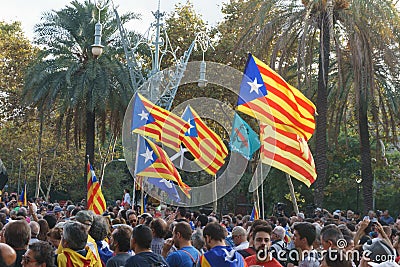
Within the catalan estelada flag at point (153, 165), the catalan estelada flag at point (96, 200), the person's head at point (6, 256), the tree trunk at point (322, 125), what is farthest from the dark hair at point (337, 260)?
Result: the tree trunk at point (322, 125)

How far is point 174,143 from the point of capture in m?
17.6

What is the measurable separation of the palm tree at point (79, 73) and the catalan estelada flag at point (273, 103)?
13.7m

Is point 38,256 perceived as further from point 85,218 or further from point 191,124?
point 191,124

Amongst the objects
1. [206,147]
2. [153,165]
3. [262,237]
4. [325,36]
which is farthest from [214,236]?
[325,36]

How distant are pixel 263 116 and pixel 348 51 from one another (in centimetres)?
1275

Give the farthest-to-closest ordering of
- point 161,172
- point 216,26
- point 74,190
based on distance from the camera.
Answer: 1. point 74,190
2. point 216,26
3. point 161,172

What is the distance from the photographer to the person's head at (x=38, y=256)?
5.26 metres

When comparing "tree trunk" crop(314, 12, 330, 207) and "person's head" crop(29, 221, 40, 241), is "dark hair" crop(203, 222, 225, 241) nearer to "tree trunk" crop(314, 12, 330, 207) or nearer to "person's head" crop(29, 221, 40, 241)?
"person's head" crop(29, 221, 40, 241)

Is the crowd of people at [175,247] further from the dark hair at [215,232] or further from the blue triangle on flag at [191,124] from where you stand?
the blue triangle on flag at [191,124]

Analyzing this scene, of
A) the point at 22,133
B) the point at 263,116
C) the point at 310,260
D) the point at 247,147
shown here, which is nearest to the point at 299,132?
the point at 263,116

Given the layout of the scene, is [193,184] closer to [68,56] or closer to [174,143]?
[68,56]

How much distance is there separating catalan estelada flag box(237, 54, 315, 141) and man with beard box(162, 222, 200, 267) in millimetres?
4630

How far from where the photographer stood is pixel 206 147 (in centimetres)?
1770

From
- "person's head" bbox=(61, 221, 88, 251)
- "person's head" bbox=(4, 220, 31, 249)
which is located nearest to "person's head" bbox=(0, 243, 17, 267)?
"person's head" bbox=(4, 220, 31, 249)
